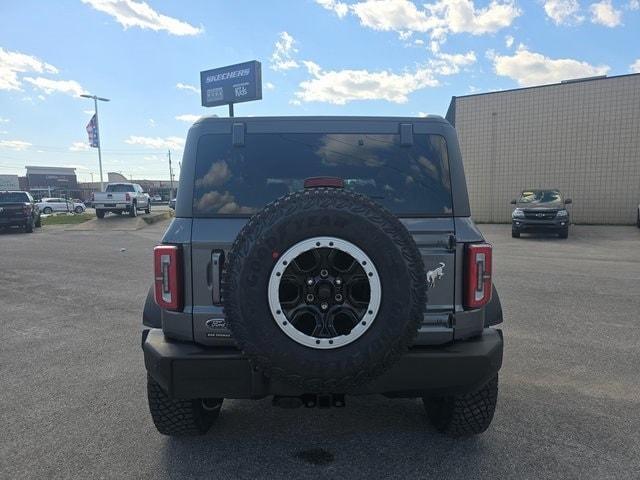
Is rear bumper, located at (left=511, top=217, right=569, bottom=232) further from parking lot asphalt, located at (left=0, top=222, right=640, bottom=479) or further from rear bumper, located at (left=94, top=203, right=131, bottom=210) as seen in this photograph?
rear bumper, located at (left=94, top=203, right=131, bottom=210)

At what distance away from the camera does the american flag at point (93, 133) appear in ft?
123

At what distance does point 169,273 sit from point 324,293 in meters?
0.93

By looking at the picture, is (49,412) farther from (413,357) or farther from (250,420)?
(413,357)

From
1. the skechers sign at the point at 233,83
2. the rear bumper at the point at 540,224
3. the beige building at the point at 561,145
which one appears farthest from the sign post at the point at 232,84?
the rear bumper at the point at 540,224

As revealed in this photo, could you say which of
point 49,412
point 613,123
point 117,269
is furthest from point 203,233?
point 613,123

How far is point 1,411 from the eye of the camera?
3.52 m

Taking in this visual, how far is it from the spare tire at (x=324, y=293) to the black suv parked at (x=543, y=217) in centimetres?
1555

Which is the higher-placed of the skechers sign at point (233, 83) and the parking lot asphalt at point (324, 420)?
the skechers sign at point (233, 83)

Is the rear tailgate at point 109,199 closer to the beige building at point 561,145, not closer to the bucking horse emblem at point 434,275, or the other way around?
the beige building at point 561,145

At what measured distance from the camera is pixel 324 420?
3344mm

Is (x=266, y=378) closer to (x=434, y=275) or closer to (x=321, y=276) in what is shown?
(x=321, y=276)

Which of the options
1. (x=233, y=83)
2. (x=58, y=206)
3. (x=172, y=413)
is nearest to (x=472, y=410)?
(x=172, y=413)

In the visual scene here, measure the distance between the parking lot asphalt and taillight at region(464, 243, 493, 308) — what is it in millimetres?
1002

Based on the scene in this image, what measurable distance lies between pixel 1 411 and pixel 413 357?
3184 millimetres
